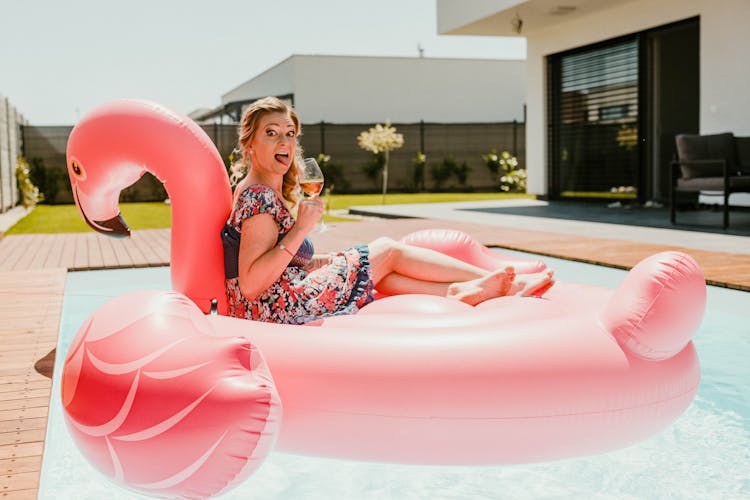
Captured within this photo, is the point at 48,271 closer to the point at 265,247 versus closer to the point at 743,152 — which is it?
the point at 265,247

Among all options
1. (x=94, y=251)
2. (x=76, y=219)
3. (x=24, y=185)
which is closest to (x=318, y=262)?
(x=94, y=251)

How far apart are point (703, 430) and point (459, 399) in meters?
1.27

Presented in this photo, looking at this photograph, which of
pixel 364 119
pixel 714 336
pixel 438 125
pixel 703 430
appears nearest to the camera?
pixel 703 430

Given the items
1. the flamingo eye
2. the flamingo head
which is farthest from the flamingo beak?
the flamingo eye

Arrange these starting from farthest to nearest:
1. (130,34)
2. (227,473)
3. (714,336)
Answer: (130,34)
(714,336)
(227,473)

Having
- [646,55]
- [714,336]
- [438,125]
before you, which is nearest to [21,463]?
[714,336]

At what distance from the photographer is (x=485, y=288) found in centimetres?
312

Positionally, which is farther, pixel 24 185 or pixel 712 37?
pixel 24 185

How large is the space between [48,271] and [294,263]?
3.71 meters

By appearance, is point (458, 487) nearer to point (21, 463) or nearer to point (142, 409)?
point (142, 409)

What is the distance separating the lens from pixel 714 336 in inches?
166

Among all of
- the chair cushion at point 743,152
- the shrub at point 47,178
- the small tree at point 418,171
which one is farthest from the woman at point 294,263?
the small tree at point 418,171

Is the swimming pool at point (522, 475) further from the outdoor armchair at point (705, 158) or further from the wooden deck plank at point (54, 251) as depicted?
the outdoor armchair at point (705, 158)

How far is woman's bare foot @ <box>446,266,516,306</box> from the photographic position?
3.11 meters
